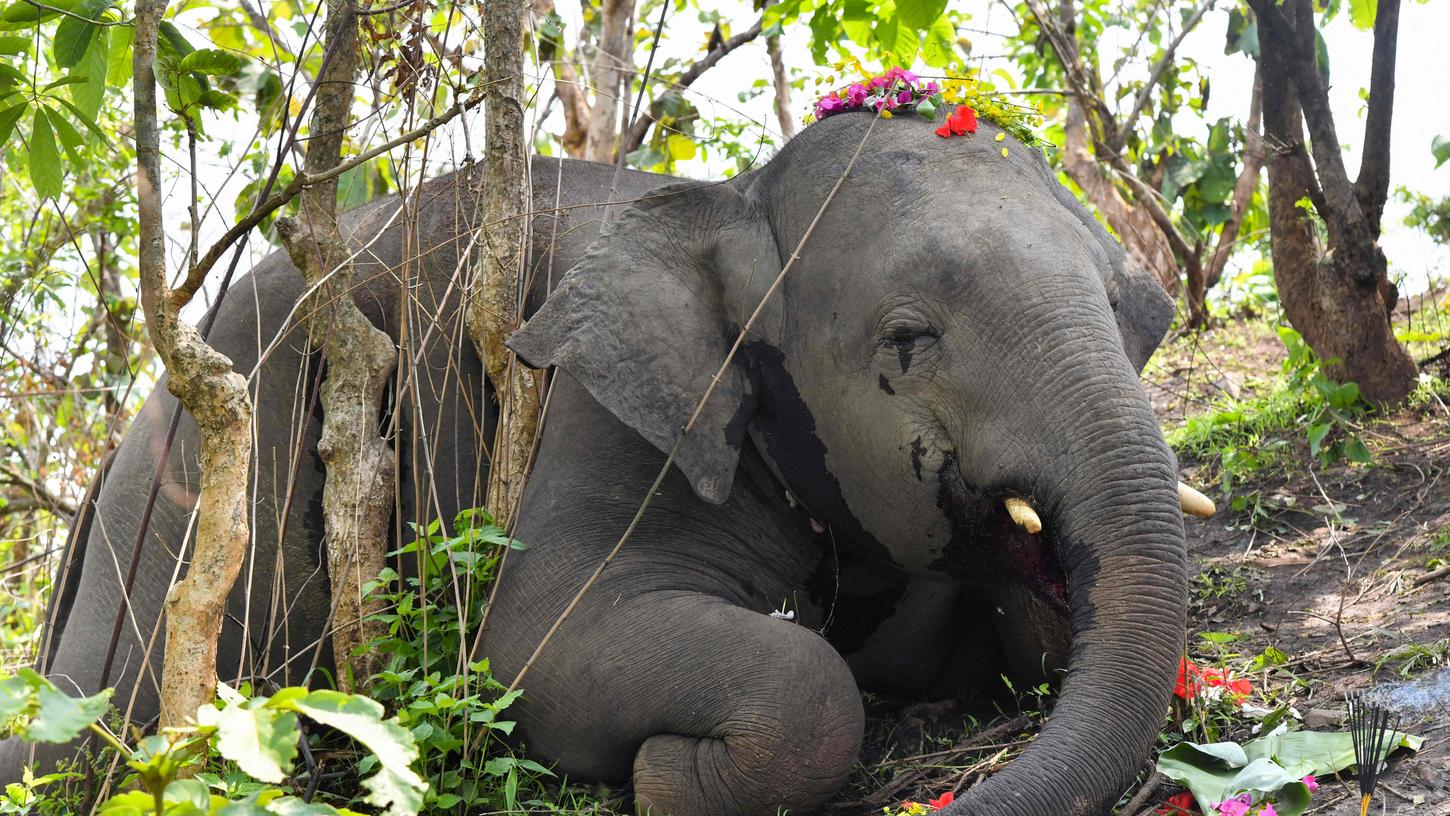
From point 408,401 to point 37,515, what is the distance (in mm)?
4525

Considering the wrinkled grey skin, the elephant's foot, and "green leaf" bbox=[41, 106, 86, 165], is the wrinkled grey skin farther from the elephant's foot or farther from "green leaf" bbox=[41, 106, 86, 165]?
"green leaf" bbox=[41, 106, 86, 165]

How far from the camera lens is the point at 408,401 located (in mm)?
4438

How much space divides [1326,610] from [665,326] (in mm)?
2321

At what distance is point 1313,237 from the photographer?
5.92 m

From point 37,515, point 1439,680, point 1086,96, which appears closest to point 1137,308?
point 1439,680

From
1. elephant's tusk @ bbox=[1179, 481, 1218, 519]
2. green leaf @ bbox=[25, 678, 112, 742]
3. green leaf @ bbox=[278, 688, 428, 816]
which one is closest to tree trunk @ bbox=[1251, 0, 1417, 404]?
elephant's tusk @ bbox=[1179, 481, 1218, 519]

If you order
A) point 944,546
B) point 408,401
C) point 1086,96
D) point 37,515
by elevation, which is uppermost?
point 1086,96

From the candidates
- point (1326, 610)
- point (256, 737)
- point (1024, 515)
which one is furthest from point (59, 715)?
point (1326, 610)

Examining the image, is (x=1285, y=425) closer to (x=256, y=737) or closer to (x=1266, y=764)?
(x=1266, y=764)

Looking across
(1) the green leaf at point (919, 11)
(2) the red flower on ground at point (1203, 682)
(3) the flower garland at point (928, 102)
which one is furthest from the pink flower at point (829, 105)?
(2) the red flower on ground at point (1203, 682)

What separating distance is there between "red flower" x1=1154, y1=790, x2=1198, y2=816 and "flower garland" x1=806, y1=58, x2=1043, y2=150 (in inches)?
65.9

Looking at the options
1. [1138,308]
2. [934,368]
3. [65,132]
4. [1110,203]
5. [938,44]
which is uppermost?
[938,44]

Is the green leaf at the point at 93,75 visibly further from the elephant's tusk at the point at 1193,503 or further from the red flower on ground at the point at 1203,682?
the red flower on ground at the point at 1203,682

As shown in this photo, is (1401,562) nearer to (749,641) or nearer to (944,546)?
(944,546)
